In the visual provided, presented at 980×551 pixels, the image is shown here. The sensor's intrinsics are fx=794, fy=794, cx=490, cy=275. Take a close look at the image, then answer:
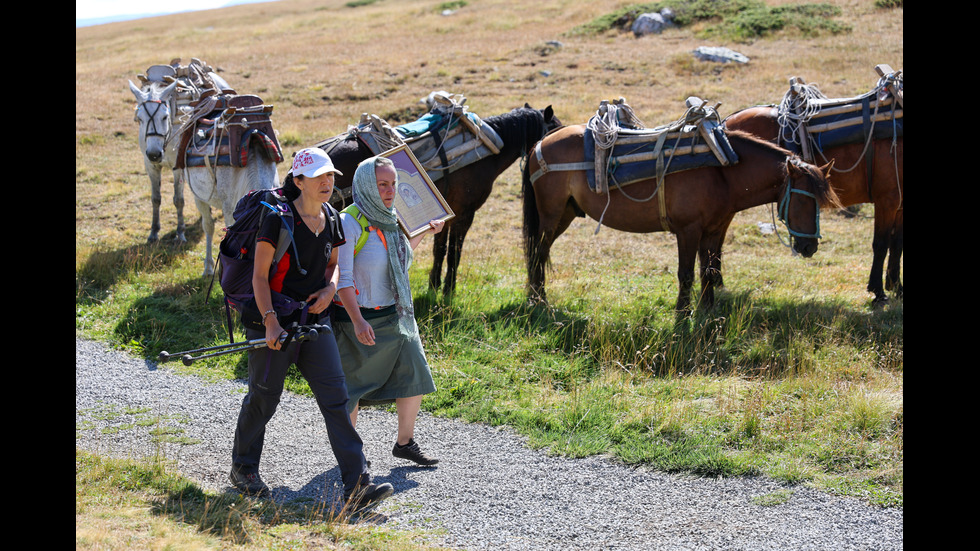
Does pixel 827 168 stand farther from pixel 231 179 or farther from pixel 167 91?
pixel 167 91

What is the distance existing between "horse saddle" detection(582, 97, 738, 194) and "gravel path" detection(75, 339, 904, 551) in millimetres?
3514

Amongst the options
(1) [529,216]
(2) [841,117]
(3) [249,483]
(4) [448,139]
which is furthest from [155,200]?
(2) [841,117]

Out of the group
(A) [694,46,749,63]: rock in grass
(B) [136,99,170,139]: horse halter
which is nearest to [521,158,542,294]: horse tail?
(B) [136,99,170,139]: horse halter

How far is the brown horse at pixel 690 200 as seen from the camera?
298 inches

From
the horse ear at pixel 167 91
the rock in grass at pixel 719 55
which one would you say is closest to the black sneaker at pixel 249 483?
the horse ear at pixel 167 91

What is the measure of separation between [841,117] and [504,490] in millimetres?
6252

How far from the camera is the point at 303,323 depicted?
14.1 ft

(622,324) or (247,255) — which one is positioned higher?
(247,255)

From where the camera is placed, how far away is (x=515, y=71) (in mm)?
24344

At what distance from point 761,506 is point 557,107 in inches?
610

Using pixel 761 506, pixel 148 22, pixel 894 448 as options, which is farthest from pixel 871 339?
pixel 148 22

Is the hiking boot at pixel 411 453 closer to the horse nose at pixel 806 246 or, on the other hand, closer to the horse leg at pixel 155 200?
the horse nose at pixel 806 246

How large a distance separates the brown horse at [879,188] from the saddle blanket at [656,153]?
1.56 meters

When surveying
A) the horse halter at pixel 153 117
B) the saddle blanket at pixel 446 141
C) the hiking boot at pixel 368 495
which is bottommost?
the hiking boot at pixel 368 495
